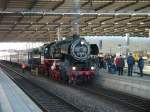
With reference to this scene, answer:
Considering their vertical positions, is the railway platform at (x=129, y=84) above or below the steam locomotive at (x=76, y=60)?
below

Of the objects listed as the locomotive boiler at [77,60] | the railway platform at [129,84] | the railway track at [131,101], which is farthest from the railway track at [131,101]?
the locomotive boiler at [77,60]

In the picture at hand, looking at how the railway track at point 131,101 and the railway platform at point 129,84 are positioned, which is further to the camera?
the railway platform at point 129,84

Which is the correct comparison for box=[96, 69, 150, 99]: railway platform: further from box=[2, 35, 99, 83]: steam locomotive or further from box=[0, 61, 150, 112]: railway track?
box=[2, 35, 99, 83]: steam locomotive

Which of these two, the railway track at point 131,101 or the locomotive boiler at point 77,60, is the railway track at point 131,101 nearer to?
the railway track at point 131,101

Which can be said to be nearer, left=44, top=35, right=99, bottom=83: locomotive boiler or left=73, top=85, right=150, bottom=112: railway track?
left=73, top=85, right=150, bottom=112: railway track

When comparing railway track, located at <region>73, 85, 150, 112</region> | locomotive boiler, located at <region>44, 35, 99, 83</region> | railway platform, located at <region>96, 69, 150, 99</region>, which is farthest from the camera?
locomotive boiler, located at <region>44, 35, 99, 83</region>

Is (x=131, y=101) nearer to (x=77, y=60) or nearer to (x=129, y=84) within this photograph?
(x=129, y=84)

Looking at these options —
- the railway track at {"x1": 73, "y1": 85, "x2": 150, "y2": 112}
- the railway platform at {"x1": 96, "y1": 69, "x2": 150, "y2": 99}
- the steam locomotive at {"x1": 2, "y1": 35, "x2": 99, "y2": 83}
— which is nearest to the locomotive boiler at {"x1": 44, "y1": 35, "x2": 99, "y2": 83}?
the steam locomotive at {"x1": 2, "y1": 35, "x2": 99, "y2": 83}

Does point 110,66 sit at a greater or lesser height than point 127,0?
lesser

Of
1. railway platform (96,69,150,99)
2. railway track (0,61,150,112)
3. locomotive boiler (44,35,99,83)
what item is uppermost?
locomotive boiler (44,35,99,83)

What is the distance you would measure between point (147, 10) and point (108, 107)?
25666mm

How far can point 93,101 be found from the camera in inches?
757

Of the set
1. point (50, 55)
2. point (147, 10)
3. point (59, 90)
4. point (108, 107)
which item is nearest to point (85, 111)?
point (108, 107)

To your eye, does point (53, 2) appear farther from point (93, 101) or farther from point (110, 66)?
point (93, 101)
